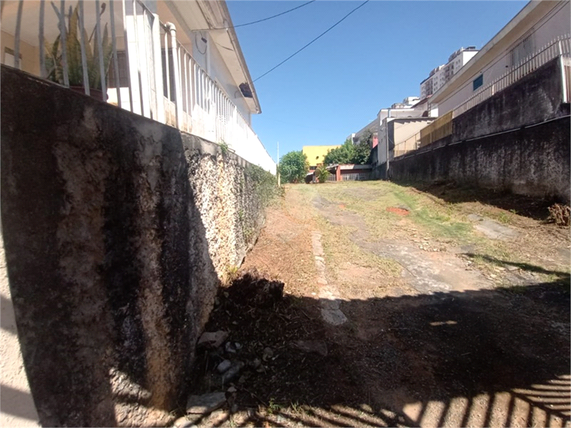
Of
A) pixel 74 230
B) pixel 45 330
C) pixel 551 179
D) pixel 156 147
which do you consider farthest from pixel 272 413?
Answer: pixel 551 179

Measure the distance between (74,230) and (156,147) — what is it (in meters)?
0.87

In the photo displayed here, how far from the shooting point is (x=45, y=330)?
1.24 m

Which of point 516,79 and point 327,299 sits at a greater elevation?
point 516,79

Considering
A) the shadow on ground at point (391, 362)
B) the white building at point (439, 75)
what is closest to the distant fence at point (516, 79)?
the shadow on ground at point (391, 362)

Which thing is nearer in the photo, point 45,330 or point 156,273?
point 45,330

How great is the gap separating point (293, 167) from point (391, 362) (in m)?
26.5

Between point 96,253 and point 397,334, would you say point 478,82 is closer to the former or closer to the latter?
point 397,334

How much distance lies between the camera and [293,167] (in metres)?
28.6

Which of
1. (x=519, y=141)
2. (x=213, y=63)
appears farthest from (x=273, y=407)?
(x=519, y=141)

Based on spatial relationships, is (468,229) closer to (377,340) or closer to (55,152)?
(377,340)

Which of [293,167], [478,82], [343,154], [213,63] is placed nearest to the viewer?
[213,63]

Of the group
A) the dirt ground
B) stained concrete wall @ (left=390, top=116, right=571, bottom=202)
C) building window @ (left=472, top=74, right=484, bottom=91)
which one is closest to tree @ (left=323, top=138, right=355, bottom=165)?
building window @ (left=472, top=74, right=484, bottom=91)

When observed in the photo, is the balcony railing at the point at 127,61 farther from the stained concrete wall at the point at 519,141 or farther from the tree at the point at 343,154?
→ the tree at the point at 343,154

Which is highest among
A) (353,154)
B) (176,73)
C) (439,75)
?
(439,75)
